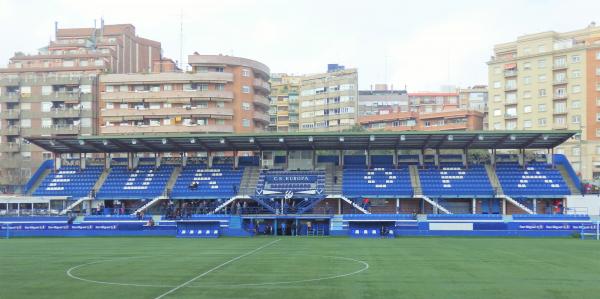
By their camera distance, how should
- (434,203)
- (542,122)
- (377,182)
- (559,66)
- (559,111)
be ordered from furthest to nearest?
(542,122) < (559,66) < (559,111) < (377,182) < (434,203)

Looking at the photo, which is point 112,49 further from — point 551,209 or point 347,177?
point 551,209


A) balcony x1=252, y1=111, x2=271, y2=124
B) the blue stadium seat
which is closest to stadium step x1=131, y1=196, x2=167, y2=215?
the blue stadium seat

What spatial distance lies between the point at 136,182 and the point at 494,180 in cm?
3816

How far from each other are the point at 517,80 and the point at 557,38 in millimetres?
10189

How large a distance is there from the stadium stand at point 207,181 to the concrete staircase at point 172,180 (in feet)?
1.23

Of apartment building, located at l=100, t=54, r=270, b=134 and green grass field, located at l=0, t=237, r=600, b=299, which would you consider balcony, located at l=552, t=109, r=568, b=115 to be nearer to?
apartment building, located at l=100, t=54, r=270, b=134

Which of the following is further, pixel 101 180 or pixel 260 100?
pixel 260 100

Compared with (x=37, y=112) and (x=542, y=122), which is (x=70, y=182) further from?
(x=542, y=122)

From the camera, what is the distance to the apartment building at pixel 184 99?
356 ft

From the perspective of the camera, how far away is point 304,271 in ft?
91.2

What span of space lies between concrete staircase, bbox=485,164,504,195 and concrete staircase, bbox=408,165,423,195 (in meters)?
7.38

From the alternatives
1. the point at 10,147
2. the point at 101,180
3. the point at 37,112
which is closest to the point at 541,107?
the point at 101,180

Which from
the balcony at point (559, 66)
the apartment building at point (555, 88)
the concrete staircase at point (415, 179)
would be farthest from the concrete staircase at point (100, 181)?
the balcony at point (559, 66)

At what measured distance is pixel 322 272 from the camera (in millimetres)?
27422
